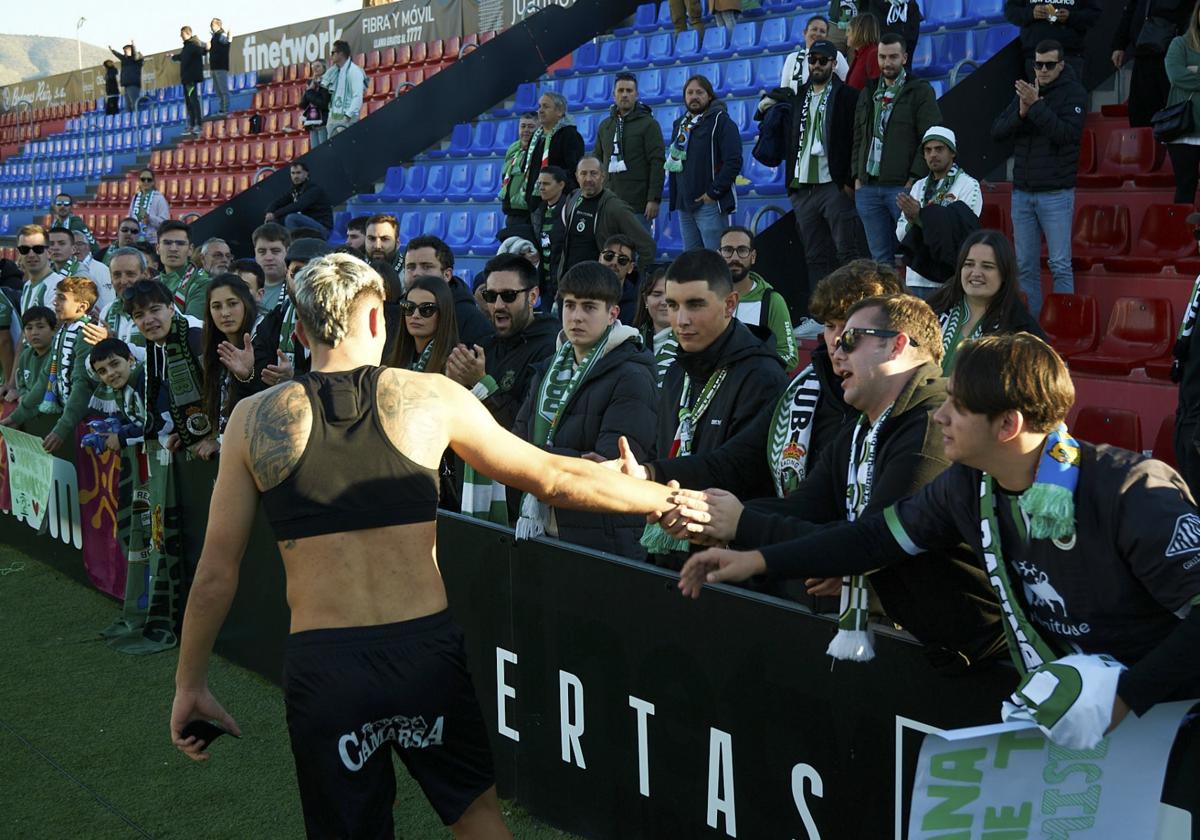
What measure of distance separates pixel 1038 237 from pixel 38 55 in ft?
548

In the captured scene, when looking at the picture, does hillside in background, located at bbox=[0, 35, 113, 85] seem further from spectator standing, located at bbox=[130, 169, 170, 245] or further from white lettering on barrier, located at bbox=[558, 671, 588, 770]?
white lettering on barrier, located at bbox=[558, 671, 588, 770]

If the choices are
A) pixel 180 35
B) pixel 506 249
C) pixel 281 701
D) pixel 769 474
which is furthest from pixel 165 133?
pixel 769 474

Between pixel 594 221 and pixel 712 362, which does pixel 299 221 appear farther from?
pixel 712 362

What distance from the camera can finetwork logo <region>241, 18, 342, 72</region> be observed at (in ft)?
85.3

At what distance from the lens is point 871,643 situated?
10.6ft

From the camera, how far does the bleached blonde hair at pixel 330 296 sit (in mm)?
3352

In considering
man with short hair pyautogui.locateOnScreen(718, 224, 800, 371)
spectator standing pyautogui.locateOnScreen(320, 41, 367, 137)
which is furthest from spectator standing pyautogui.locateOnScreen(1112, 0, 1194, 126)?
spectator standing pyautogui.locateOnScreen(320, 41, 367, 137)

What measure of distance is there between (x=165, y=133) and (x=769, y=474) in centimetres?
2584

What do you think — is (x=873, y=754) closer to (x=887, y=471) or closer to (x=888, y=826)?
(x=888, y=826)

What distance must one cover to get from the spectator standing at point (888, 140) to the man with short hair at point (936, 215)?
47 cm

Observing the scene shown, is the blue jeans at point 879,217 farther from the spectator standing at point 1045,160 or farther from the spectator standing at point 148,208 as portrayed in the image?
the spectator standing at point 148,208

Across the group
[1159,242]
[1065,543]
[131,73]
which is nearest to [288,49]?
[131,73]

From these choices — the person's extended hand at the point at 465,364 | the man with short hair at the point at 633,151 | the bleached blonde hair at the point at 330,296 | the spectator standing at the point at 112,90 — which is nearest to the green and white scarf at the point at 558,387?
the person's extended hand at the point at 465,364

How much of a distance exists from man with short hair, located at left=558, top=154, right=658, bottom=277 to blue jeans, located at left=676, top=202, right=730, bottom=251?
0.96 metres
